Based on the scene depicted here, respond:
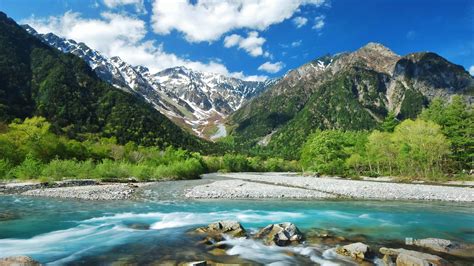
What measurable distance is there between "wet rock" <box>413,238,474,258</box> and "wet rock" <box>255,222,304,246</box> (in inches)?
249

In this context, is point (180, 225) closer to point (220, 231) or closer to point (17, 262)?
point (220, 231)

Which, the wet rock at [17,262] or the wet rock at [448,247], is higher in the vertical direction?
the wet rock at [17,262]

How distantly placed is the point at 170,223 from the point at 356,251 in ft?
45.0

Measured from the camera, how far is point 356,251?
1667cm

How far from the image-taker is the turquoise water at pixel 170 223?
17734 millimetres

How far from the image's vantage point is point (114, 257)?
54.2 ft

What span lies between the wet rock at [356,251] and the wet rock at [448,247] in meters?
4.06

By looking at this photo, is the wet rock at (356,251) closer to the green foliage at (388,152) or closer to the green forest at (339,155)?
the green forest at (339,155)

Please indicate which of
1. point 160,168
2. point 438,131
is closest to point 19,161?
point 160,168

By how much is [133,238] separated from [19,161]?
206 feet

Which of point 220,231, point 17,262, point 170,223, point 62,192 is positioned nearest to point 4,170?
point 62,192

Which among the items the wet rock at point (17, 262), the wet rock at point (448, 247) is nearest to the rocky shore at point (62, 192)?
the wet rock at point (17, 262)

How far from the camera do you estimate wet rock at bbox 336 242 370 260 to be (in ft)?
53.6

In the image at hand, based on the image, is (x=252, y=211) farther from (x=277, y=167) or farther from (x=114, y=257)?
(x=277, y=167)
